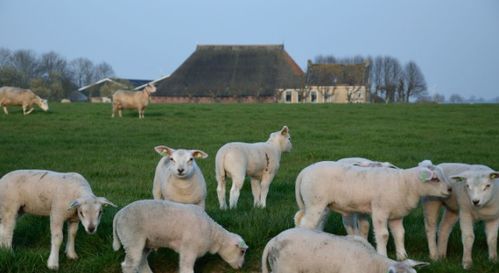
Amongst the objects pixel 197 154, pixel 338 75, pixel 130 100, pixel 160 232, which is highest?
pixel 338 75

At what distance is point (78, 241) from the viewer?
7711 mm

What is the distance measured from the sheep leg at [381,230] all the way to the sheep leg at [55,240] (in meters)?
3.97

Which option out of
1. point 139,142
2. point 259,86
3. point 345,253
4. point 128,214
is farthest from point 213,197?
point 259,86

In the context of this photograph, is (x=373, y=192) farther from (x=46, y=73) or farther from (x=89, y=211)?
(x=46, y=73)

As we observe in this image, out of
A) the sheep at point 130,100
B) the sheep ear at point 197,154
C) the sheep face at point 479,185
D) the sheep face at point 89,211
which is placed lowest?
the sheep face at point 89,211

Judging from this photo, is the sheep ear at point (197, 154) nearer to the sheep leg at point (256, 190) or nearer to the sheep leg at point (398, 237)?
the sheep leg at point (256, 190)

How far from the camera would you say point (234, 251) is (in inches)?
273

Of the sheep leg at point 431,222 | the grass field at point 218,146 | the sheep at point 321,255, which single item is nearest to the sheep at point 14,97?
the grass field at point 218,146

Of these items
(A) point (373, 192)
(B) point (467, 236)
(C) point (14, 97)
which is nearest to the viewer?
(B) point (467, 236)

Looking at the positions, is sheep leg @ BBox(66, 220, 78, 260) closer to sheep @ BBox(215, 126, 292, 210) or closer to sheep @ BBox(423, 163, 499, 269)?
sheep @ BBox(215, 126, 292, 210)

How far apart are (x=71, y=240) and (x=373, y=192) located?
395cm

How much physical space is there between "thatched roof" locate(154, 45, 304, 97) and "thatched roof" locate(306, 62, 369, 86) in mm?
1912

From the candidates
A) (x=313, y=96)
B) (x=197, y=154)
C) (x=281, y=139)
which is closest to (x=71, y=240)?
(x=197, y=154)

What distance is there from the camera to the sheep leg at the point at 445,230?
25.7 ft
